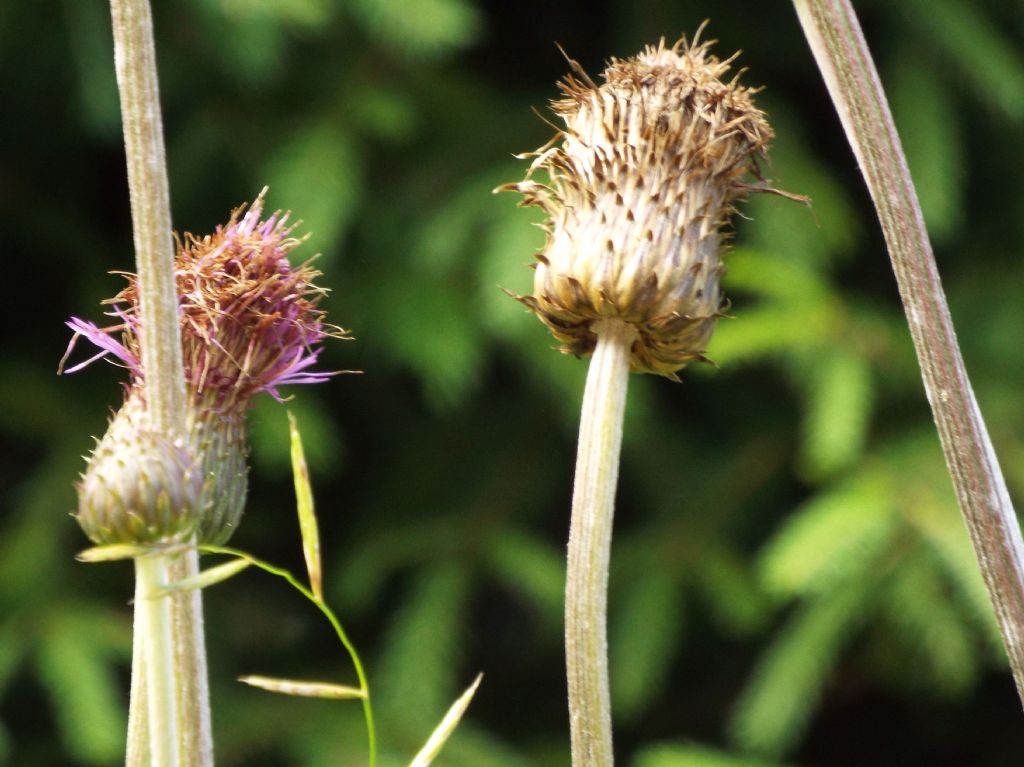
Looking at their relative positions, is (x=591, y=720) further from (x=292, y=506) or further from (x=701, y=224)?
(x=292, y=506)

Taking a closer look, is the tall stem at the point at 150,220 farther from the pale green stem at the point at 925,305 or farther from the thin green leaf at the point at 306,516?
the pale green stem at the point at 925,305

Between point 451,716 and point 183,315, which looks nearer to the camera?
point 451,716

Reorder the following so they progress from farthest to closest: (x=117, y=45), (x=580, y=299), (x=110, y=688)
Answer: (x=110, y=688) → (x=580, y=299) → (x=117, y=45)

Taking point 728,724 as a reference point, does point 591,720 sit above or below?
above

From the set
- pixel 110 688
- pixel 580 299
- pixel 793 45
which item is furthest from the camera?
pixel 793 45

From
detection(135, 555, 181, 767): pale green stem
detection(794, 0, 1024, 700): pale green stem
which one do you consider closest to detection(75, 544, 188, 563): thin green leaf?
detection(135, 555, 181, 767): pale green stem

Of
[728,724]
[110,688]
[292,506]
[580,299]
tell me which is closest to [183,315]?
[580,299]
